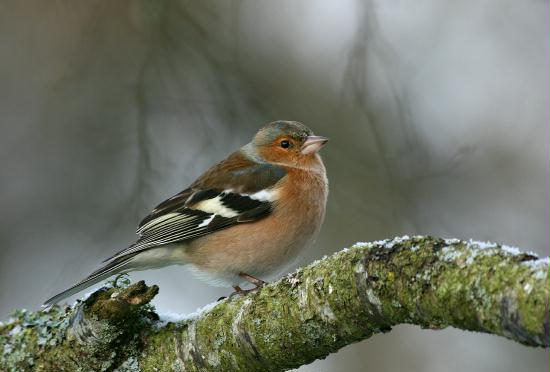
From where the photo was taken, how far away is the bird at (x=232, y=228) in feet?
14.6

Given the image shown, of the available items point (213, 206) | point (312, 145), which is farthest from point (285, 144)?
point (213, 206)

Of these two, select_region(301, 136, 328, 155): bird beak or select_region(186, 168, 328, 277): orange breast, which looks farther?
select_region(301, 136, 328, 155): bird beak

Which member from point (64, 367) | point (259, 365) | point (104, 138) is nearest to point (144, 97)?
point (104, 138)

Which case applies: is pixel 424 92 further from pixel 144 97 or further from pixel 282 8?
pixel 144 97

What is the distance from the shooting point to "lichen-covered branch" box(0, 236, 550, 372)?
1992mm

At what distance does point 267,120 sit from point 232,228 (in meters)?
2.19

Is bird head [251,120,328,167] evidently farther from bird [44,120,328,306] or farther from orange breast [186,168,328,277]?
orange breast [186,168,328,277]

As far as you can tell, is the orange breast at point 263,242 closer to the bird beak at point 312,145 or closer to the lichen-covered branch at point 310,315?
the bird beak at point 312,145

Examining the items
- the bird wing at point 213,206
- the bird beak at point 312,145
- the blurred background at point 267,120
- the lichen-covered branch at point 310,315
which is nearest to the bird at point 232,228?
the bird wing at point 213,206

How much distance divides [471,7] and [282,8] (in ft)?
5.88

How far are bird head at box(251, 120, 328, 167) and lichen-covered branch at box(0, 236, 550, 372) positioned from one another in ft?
7.40

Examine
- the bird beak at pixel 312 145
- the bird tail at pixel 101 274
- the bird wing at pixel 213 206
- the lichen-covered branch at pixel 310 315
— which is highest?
the bird beak at pixel 312 145

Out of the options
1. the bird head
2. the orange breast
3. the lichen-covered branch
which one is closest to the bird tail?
the lichen-covered branch

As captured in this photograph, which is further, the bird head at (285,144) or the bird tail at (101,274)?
the bird head at (285,144)
